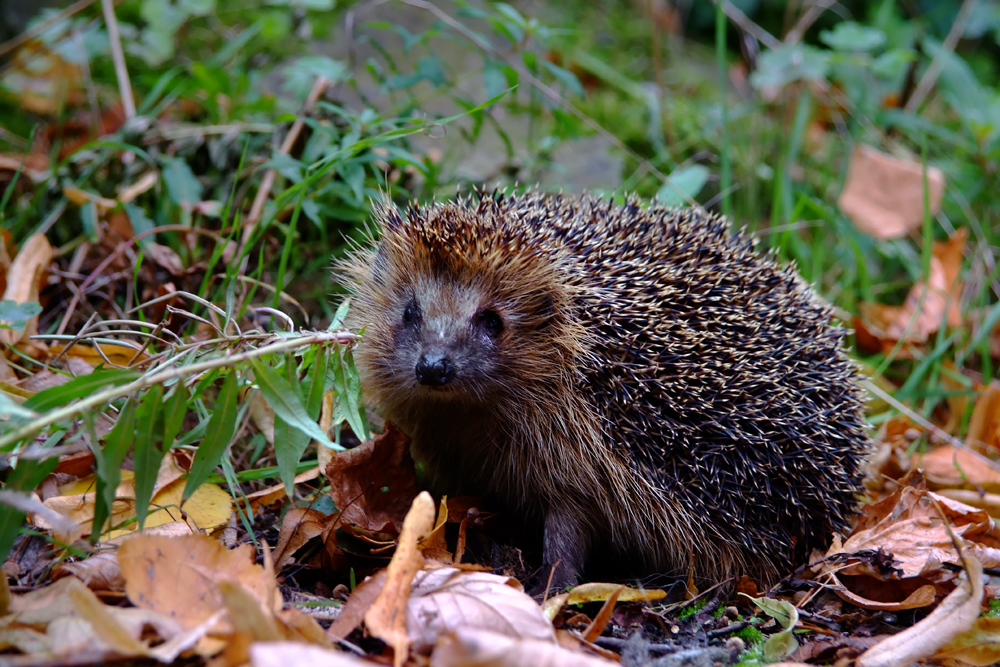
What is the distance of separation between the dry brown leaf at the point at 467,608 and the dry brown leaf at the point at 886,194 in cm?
469

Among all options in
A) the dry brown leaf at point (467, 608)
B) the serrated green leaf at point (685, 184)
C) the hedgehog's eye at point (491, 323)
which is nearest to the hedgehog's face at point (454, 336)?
the hedgehog's eye at point (491, 323)

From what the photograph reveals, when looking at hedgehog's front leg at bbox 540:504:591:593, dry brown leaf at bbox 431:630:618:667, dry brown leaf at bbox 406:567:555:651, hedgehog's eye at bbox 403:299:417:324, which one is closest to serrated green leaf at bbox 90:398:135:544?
dry brown leaf at bbox 406:567:555:651

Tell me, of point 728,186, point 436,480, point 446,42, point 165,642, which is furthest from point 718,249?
point 446,42

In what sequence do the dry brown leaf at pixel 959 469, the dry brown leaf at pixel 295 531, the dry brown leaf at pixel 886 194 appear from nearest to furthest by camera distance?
1. the dry brown leaf at pixel 295 531
2. the dry brown leaf at pixel 959 469
3. the dry brown leaf at pixel 886 194

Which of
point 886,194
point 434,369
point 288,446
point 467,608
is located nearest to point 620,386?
point 434,369

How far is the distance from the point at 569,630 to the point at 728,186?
3835 mm

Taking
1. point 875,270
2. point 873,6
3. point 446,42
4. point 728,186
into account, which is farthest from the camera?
point 873,6

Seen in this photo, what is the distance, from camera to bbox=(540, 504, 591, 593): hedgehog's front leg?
3410 mm

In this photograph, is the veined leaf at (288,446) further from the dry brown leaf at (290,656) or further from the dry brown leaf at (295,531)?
the dry brown leaf at (290,656)

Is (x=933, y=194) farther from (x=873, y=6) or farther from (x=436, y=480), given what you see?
(x=436, y=480)

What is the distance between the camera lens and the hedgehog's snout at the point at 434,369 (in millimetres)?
3260

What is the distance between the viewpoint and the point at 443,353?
335cm

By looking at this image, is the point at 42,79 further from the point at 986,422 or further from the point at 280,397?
the point at 986,422

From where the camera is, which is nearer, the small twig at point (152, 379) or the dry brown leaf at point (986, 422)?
the small twig at point (152, 379)
